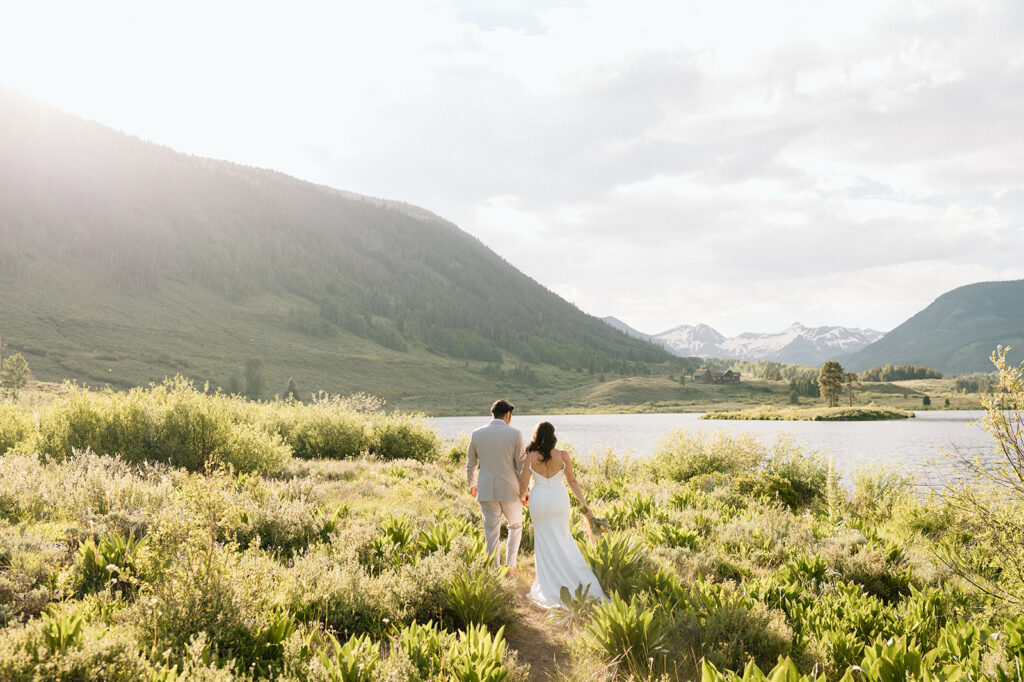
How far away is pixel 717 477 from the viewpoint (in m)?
16.2

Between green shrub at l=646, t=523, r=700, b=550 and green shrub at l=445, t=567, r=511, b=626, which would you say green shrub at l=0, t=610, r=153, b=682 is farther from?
green shrub at l=646, t=523, r=700, b=550

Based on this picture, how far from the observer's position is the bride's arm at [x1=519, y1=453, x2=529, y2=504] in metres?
7.38

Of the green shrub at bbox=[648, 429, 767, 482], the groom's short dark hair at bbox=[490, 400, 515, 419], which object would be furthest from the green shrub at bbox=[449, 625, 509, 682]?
the green shrub at bbox=[648, 429, 767, 482]

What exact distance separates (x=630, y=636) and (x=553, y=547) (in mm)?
2201

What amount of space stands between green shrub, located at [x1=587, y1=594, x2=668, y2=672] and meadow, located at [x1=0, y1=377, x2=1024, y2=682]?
2 cm

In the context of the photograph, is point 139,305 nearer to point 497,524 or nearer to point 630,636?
point 497,524

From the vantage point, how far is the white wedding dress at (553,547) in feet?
22.6

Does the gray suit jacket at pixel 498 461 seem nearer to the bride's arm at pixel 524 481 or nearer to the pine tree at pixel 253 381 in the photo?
the bride's arm at pixel 524 481

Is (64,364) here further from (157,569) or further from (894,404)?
(894,404)

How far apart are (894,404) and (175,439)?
13953cm

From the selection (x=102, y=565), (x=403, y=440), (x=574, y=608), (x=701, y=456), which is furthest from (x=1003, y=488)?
(x=403, y=440)

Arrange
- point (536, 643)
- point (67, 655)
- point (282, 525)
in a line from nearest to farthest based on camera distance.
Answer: point (67, 655) → point (536, 643) → point (282, 525)

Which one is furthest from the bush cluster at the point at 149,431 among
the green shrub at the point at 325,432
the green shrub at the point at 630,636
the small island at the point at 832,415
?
the small island at the point at 832,415

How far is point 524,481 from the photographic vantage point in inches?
292
